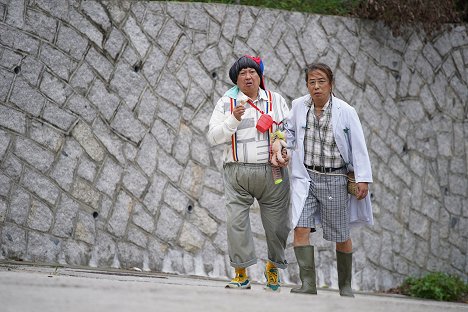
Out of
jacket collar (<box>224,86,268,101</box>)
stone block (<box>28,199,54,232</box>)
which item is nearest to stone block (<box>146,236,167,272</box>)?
stone block (<box>28,199,54,232</box>)

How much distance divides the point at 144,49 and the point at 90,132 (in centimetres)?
115

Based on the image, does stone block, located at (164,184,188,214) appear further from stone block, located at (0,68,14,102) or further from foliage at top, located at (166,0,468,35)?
foliage at top, located at (166,0,468,35)

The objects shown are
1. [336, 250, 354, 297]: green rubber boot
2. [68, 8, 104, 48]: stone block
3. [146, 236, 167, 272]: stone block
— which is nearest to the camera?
[336, 250, 354, 297]: green rubber boot

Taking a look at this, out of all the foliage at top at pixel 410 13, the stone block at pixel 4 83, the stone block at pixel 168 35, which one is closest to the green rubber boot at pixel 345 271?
the stone block at pixel 168 35

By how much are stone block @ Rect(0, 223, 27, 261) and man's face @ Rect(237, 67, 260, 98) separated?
3.03 meters

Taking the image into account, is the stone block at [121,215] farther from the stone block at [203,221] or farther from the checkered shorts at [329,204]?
the checkered shorts at [329,204]

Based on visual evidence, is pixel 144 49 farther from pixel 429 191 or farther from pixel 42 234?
pixel 429 191

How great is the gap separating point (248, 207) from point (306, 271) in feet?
2.30

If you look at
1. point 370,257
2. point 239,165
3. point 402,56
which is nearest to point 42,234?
point 239,165

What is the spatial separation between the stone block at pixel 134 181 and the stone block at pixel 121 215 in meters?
0.10

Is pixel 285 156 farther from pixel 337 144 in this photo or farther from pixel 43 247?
pixel 43 247

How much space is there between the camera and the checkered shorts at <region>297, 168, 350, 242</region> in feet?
26.8

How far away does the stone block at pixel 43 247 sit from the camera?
987 cm

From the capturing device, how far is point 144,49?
1090cm
